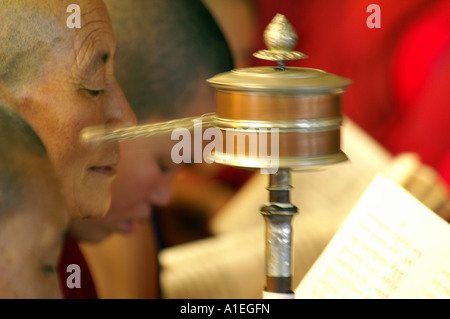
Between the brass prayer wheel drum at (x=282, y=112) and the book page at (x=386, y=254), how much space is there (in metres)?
0.33

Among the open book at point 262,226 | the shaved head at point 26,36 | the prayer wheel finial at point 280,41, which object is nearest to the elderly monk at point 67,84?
the shaved head at point 26,36

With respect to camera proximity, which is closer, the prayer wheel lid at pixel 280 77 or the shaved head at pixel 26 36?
the prayer wheel lid at pixel 280 77

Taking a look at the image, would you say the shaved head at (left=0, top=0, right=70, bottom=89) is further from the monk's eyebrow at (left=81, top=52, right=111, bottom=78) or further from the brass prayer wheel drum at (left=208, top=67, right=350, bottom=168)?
the brass prayer wheel drum at (left=208, top=67, right=350, bottom=168)

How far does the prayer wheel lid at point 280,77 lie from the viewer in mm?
1260

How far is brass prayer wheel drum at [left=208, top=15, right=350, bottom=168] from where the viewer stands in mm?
1265

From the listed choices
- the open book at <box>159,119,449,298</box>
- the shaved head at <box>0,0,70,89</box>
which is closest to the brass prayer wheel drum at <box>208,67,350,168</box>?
the shaved head at <box>0,0,70,89</box>

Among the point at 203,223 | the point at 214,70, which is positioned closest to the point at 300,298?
the point at 203,223

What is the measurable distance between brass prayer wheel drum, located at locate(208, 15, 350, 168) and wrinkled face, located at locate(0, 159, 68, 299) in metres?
0.43

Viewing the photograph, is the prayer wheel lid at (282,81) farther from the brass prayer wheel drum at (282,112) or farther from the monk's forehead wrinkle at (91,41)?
the monk's forehead wrinkle at (91,41)

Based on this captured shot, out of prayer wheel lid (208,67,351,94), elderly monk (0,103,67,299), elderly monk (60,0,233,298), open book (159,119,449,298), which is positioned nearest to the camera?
A: prayer wheel lid (208,67,351,94)

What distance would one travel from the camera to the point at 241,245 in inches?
77.8

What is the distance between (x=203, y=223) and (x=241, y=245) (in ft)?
0.36

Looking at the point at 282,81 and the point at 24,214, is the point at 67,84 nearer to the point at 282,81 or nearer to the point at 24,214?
the point at 24,214

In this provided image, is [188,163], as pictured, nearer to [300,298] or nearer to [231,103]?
[300,298]
